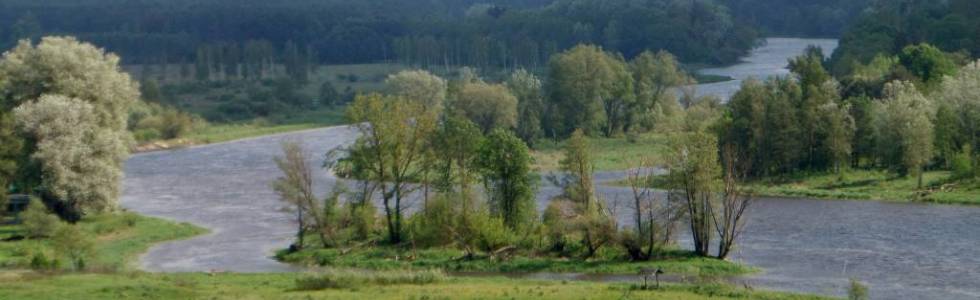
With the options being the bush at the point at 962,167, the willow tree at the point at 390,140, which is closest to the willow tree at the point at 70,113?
the willow tree at the point at 390,140

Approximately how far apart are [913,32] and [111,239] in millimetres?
78552

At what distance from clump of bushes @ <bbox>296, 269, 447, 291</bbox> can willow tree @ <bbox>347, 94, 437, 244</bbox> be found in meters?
11.1

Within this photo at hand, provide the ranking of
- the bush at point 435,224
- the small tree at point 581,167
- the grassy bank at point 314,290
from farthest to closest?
the bush at point 435,224
the small tree at point 581,167
the grassy bank at point 314,290

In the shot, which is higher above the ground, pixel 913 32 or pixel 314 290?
pixel 913 32

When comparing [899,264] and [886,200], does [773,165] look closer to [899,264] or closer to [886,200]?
[886,200]

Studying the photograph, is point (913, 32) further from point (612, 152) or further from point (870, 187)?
point (870, 187)

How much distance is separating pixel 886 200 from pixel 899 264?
1972 cm

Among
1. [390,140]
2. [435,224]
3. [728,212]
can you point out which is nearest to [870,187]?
[728,212]

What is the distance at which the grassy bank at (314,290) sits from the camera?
45156mm

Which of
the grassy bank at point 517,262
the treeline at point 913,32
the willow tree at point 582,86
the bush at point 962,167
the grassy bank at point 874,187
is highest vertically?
the treeline at point 913,32

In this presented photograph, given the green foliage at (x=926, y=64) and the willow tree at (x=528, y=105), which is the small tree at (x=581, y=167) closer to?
the green foliage at (x=926, y=64)

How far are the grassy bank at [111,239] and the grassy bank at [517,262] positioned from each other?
791 cm

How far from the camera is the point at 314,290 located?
4734 centimetres

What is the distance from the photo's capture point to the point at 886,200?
240ft
